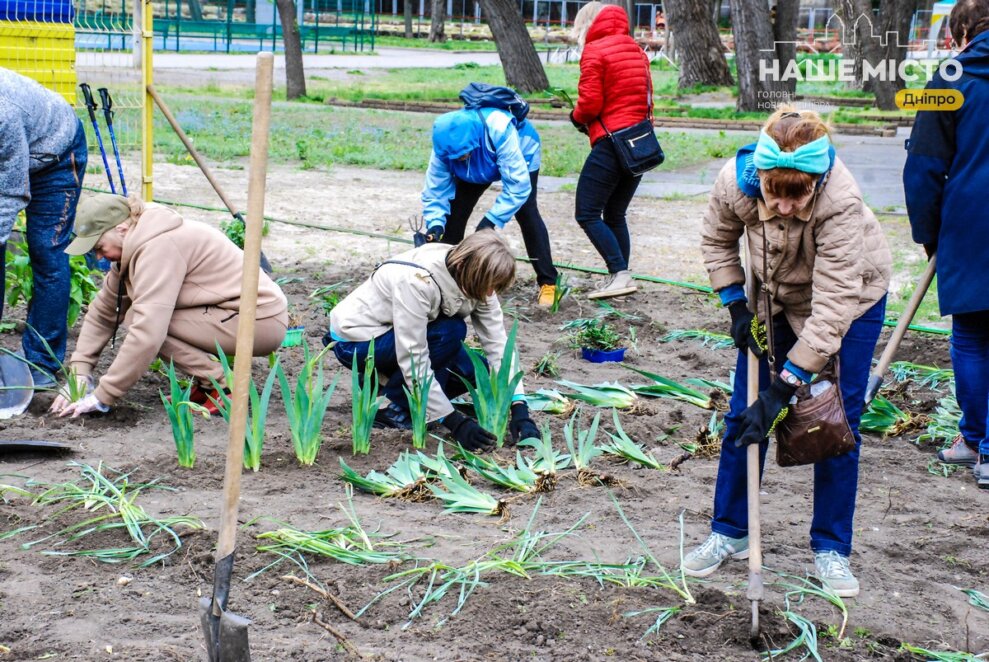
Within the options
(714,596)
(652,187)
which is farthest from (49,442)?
(652,187)

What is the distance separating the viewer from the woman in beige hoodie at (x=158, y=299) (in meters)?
4.39

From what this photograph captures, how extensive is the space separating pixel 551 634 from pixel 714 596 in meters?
0.52

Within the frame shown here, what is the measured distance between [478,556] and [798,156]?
4.94ft

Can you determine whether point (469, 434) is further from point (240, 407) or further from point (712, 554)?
point (240, 407)

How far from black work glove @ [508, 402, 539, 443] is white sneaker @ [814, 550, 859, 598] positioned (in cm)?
137

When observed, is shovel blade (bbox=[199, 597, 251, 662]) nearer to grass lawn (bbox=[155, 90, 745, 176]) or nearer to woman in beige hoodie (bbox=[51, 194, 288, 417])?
woman in beige hoodie (bbox=[51, 194, 288, 417])

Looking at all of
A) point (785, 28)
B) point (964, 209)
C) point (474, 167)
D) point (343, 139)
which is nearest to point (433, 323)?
point (474, 167)

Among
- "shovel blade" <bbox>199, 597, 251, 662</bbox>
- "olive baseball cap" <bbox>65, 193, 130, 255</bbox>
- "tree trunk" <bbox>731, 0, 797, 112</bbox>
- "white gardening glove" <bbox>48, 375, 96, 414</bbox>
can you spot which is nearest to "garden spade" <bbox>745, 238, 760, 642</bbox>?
"shovel blade" <bbox>199, 597, 251, 662</bbox>

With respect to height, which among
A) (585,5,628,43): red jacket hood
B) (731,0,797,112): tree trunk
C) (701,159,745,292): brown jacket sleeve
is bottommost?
(701,159,745,292): brown jacket sleeve

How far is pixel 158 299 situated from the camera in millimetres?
4449

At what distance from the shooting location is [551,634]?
2.98m

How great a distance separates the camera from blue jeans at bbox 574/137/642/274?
6770mm

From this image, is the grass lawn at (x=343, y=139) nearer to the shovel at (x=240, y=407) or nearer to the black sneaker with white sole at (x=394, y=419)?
the black sneaker with white sole at (x=394, y=419)

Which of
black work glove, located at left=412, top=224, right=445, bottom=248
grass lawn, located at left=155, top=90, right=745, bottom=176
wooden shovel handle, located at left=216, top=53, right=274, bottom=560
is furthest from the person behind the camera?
grass lawn, located at left=155, top=90, right=745, bottom=176
